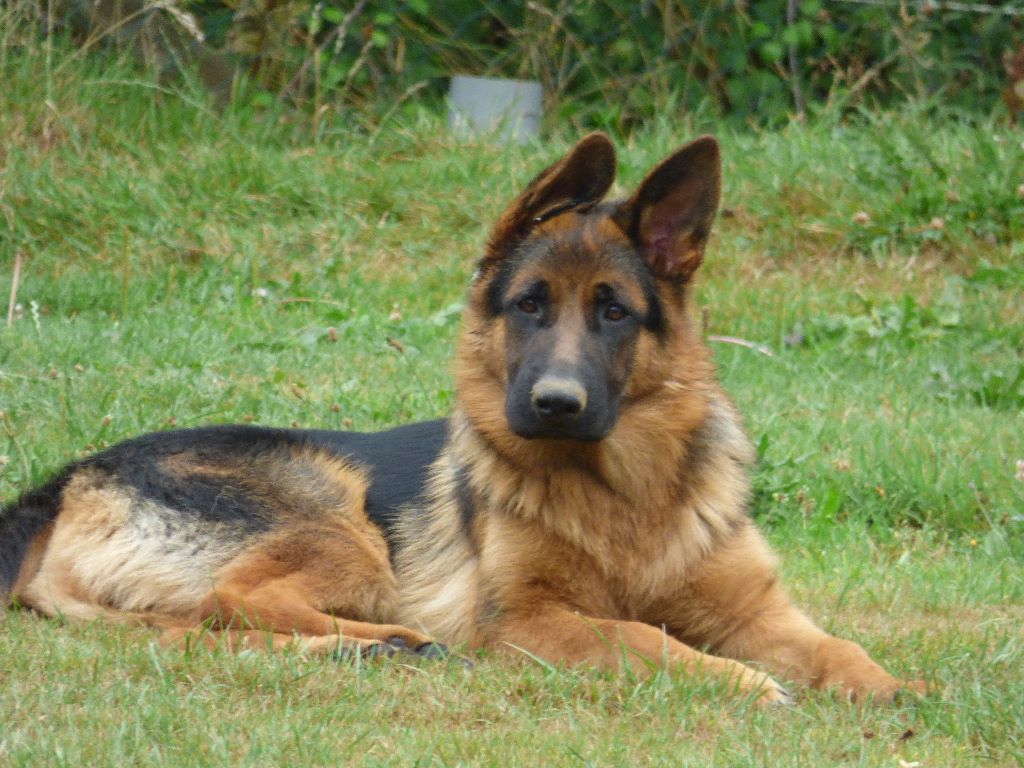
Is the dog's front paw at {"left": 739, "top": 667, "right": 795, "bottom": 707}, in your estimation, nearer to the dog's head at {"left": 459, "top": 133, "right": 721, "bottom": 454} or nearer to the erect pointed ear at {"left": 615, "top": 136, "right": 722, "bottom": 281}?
the dog's head at {"left": 459, "top": 133, "right": 721, "bottom": 454}

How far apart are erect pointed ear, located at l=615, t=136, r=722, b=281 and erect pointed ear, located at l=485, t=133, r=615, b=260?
0.13 metres

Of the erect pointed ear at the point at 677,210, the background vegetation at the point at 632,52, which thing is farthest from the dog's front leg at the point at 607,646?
the background vegetation at the point at 632,52

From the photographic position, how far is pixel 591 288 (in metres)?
4.29

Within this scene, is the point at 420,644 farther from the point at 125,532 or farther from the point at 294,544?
the point at 125,532

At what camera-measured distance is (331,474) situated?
492cm

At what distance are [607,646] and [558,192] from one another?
146cm

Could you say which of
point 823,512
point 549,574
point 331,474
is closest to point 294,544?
point 331,474

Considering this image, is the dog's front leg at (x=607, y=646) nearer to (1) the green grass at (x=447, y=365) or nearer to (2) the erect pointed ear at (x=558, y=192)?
(1) the green grass at (x=447, y=365)

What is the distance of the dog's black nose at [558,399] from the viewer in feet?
13.1

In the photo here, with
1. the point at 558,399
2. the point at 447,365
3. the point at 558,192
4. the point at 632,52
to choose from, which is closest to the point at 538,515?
the point at 558,399

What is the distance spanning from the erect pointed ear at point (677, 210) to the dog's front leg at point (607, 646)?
1154 mm

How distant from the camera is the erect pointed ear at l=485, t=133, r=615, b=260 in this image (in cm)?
439

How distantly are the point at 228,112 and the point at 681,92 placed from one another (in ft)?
12.2

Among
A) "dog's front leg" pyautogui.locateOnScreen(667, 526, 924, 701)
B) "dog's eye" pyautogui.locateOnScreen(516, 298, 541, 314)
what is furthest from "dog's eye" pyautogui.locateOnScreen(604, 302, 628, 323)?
"dog's front leg" pyautogui.locateOnScreen(667, 526, 924, 701)
